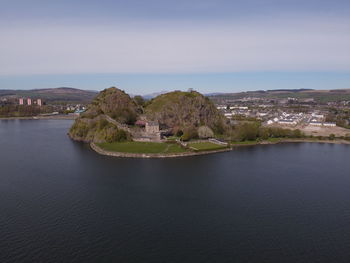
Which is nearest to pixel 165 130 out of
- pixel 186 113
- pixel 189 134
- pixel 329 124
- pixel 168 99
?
pixel 189 134

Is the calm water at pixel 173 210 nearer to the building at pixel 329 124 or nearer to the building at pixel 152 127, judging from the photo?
the building at pixel 152 127

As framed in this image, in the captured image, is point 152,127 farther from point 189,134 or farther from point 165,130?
point 189,134

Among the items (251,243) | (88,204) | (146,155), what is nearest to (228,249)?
(251,243)

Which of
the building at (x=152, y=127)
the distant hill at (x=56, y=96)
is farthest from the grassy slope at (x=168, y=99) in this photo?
the distant hill at (x=56, y=96)

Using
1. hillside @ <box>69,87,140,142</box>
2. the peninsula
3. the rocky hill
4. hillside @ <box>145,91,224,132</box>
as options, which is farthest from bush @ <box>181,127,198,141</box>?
hillside @ <box>69,87,140,142</box>

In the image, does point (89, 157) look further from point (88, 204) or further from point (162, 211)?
point (162, 211)

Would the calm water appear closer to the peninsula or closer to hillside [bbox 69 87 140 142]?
the peninsula
